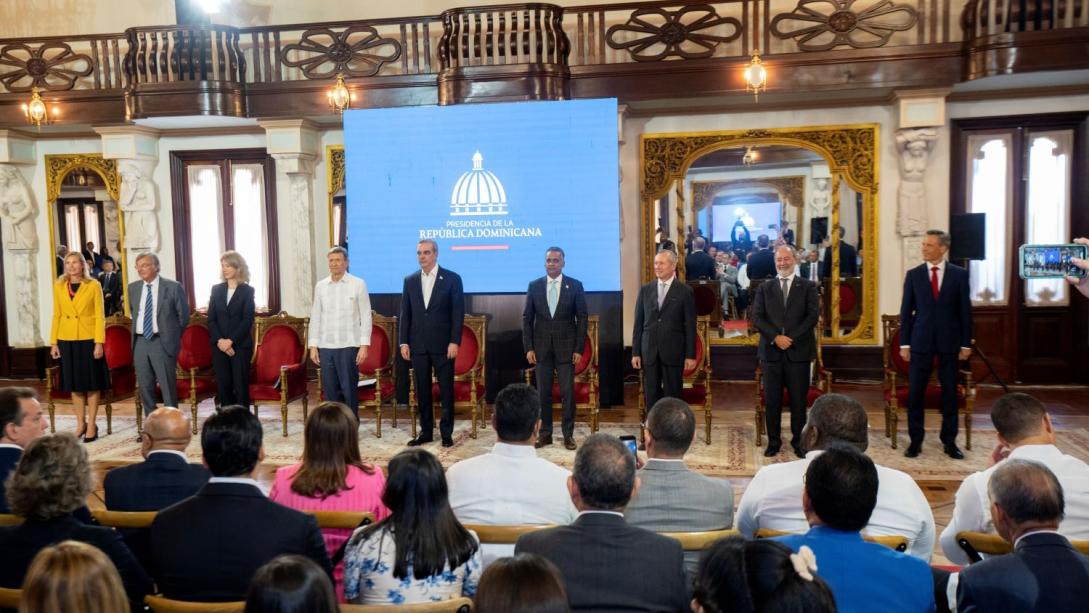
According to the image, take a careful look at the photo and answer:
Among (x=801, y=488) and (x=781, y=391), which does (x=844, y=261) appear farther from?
(x=801, y=488)

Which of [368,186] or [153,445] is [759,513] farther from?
[368,186]

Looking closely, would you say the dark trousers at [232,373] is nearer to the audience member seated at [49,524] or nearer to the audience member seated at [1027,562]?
the audience member seated at [49,524]

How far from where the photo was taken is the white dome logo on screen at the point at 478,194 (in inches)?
279

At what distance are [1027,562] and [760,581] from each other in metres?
0.84

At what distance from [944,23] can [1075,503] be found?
A: 646 centimetres

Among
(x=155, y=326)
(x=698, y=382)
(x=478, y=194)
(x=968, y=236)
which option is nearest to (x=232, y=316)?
(x=155, y=326)

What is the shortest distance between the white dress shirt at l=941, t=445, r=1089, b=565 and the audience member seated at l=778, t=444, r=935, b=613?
2.09 feet

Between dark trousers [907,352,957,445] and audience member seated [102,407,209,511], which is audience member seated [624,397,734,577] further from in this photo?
dark trousers [907,352,957,445]

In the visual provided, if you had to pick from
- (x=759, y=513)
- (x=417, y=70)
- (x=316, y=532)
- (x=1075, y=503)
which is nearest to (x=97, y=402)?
(x=417, y=70)

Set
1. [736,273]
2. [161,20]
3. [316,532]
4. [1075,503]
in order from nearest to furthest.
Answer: [316,532], [1075,503], [736,273], [161,20]

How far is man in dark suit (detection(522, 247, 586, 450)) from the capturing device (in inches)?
230

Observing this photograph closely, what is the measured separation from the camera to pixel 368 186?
286 inches

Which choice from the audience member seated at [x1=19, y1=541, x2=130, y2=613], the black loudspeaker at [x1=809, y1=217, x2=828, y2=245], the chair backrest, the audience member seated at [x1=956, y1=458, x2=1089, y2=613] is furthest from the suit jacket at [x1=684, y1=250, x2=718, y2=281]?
the audience member seated at [x1=19, y1=541, x2=130, y2=613]

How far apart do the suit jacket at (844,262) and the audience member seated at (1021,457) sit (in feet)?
18.9
